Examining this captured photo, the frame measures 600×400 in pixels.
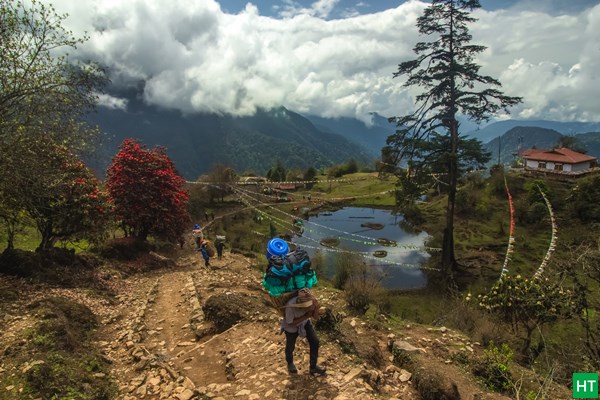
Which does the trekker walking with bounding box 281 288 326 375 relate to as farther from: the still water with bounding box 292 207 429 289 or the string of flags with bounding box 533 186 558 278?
the string of flags with bounding box 533 186 558 278

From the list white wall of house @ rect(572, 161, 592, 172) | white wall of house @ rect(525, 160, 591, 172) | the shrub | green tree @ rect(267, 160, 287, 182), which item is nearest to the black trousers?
the shrub

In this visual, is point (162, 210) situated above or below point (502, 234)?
above

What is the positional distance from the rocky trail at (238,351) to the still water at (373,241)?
864cm

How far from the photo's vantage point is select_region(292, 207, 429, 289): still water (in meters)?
26.6

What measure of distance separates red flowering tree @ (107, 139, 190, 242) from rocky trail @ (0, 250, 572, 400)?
6908mm

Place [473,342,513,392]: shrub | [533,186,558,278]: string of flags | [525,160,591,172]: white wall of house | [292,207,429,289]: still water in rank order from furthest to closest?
[525,160,591,172]: white wall of house, [292,207,429,289]: still water, [533,186,558,278]: string of flags, [473,342,513,392]: shrub

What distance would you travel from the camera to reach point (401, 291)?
23.6 meters

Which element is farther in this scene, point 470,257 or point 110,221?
point 470,257

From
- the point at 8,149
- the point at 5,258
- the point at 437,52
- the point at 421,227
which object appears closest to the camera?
the point at 8,149

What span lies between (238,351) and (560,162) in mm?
56623

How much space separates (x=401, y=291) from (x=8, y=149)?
2191cm

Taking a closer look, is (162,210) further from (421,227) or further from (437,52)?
(421,227)

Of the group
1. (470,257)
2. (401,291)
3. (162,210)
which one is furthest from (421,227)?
(162,210)

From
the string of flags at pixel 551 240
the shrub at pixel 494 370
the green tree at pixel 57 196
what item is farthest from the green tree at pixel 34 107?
the string of flags at pixel 551 240
